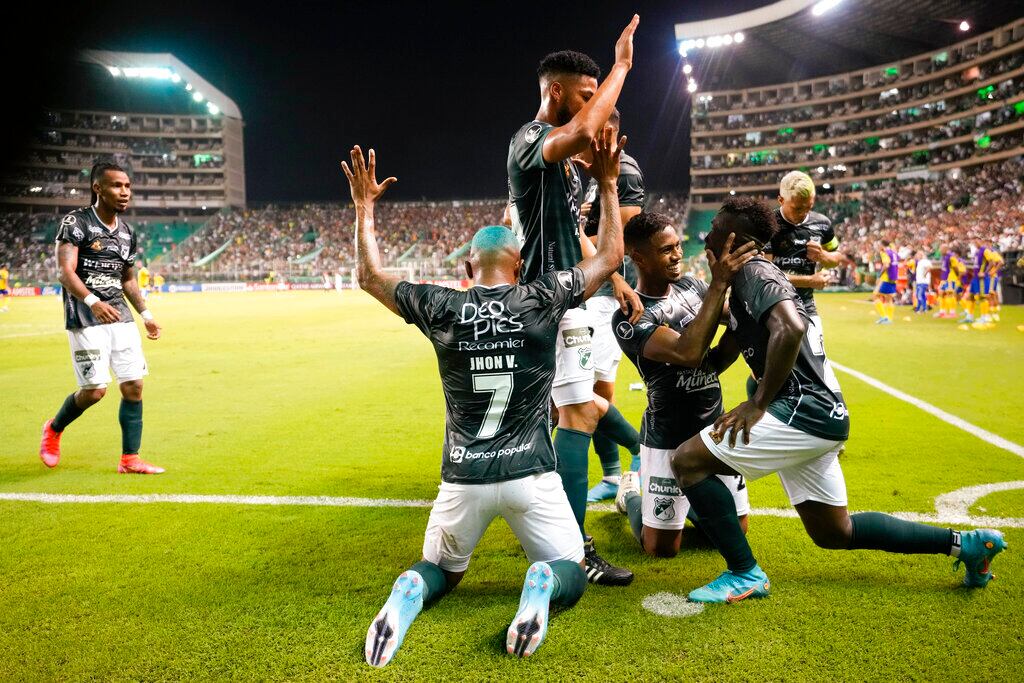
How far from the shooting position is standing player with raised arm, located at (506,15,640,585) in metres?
3.51

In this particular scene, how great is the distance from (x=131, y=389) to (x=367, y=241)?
147 inches

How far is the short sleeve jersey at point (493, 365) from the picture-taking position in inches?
119

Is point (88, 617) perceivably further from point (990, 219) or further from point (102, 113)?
point (102, 113)

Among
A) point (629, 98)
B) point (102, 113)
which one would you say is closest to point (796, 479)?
point (629, 98)

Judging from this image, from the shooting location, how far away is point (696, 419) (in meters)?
3.92

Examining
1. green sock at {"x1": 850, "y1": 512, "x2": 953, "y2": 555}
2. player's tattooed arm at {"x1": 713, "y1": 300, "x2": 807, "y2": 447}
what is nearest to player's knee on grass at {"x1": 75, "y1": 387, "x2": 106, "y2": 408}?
player's tattooed arm at {"x1": 713, "y1": 300, "x2": 807, "y2": 447}

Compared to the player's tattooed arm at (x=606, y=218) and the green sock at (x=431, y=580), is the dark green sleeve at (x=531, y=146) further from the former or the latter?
the green sock at (x=431, y=580)

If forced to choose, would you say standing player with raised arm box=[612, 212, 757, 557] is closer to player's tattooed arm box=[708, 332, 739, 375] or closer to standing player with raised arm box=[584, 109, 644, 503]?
player's tattooed arm box=[708, 332, 739, 375]

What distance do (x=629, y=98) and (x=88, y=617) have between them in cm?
8879

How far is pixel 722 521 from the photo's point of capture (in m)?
3.27

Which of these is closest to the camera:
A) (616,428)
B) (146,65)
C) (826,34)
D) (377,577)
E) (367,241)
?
(367,241)

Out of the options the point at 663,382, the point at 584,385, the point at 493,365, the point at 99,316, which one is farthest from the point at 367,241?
the point at 99,316

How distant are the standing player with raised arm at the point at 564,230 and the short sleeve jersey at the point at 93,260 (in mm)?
3964

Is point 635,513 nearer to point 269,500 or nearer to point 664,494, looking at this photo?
point 664,494
